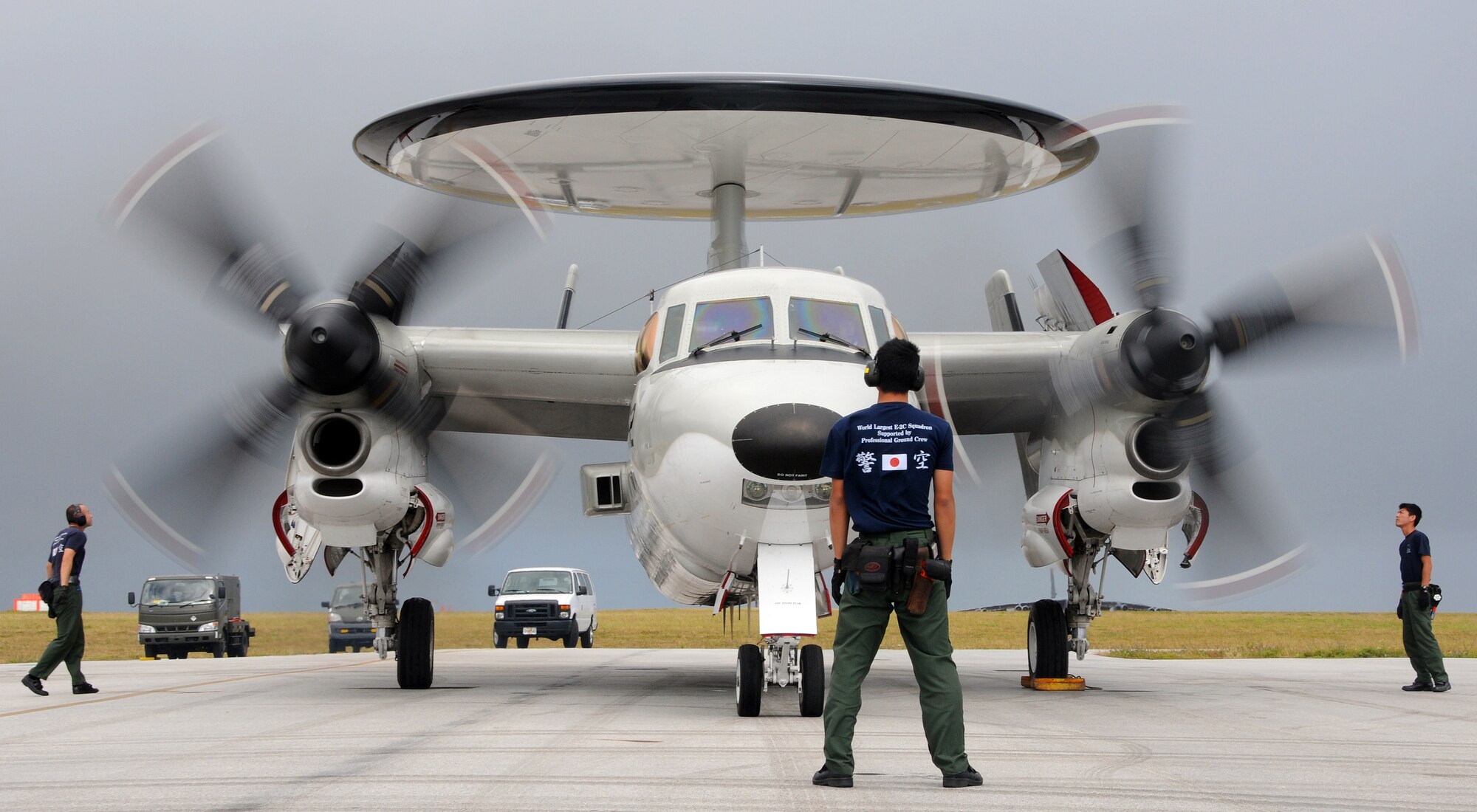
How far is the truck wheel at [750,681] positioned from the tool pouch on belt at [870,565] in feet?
13.1

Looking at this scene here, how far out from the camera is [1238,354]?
1355 cm

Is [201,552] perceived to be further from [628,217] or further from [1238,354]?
[1238,354]

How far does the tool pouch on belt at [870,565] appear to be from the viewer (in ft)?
21.7

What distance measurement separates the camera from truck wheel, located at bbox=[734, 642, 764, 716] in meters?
10.5

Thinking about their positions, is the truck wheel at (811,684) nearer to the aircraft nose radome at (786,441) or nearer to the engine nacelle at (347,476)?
the aircraft nose radome at (786,441)

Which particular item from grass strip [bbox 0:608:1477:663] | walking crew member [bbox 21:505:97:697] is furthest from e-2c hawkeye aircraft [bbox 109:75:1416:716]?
grass strip [bbox 0:608:1477:663]

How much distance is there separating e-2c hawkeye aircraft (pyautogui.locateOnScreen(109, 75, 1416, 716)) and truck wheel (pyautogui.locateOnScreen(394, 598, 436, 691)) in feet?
0.10

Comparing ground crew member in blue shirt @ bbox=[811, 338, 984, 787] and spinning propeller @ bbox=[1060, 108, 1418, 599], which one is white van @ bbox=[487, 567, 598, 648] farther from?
ground crew member in blue shirt @ bbox=[811, 338, 984, 787]

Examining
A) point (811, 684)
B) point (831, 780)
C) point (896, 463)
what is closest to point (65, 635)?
point (811, 684)

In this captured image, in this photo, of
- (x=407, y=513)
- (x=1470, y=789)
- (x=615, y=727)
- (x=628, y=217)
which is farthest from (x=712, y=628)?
(x=1470, y=789)

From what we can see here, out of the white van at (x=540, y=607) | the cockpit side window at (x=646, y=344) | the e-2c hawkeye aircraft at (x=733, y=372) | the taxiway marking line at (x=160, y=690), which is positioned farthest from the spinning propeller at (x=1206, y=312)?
the white van at (x=540, y=607)

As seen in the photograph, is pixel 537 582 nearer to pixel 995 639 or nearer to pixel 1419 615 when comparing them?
pixel 995 639

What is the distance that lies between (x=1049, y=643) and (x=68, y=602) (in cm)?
1055

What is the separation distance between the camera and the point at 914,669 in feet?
21.8
